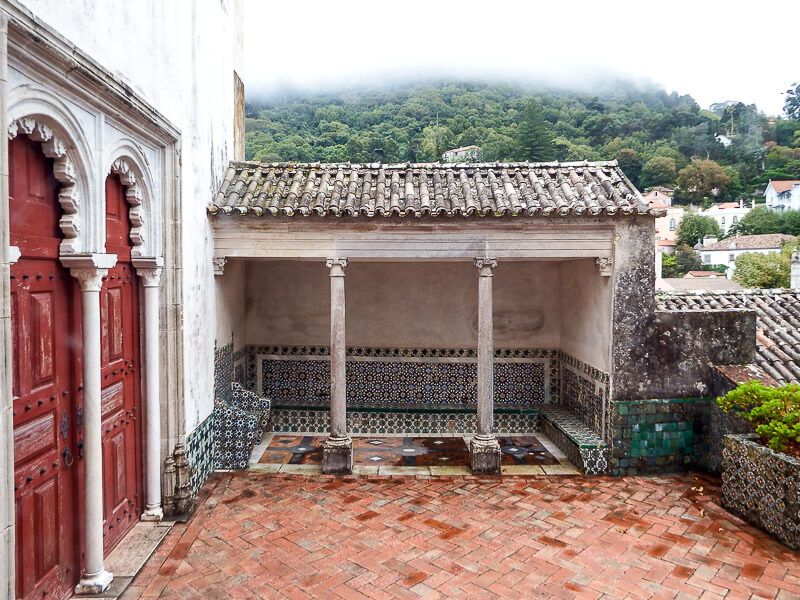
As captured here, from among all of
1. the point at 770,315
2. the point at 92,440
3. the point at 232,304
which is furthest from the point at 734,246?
the point at 92,440

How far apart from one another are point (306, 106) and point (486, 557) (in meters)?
51.3

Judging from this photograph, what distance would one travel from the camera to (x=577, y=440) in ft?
24.3

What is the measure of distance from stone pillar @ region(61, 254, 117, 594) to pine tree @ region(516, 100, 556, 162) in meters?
44.9

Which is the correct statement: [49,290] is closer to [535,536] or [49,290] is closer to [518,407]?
[535,536]

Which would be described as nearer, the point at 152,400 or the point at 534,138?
the point at 152,400

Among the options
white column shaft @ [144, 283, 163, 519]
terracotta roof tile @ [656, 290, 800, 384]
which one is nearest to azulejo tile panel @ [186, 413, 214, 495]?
white column shaft @ [144, 283, 163, 519]

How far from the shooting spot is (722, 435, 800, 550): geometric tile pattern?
202 inches

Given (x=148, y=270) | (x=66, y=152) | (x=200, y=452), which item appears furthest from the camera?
(x=200, y=452)

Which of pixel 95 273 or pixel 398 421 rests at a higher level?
pixel 95 273

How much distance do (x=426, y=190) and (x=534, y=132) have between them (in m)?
41.6

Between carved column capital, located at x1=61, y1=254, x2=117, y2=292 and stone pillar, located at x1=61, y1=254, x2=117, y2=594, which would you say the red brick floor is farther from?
carved column capital, located at x1=61, y1=254, x2=117, y2=292

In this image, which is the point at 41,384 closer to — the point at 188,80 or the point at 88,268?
the point at 88,268

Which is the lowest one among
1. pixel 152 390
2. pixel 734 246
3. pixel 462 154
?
pixel 152 390

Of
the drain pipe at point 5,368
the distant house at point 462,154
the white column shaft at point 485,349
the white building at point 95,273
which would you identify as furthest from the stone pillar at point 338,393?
the distant house at point 462,154
